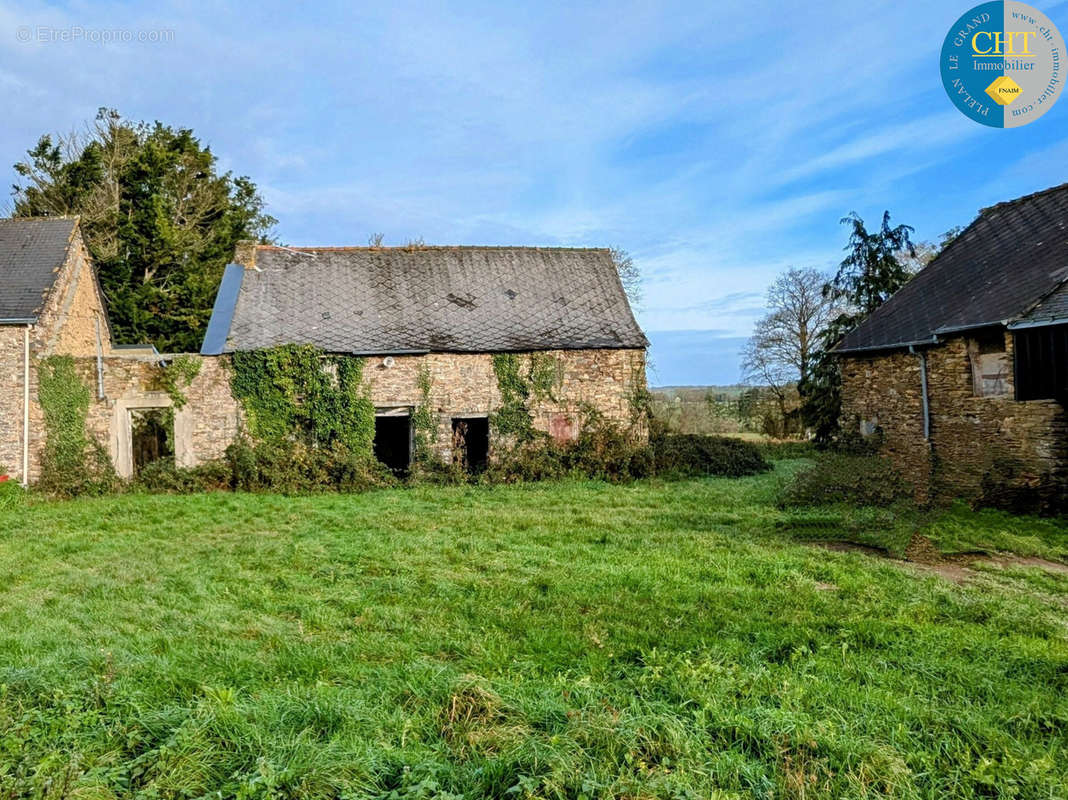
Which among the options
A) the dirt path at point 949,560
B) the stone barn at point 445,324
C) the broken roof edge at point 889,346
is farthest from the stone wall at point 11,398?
the broken roof edge at point 889,346

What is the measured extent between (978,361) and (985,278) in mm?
2425

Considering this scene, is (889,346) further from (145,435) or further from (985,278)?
(145,435)

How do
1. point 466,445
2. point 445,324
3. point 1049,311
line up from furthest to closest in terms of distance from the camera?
point 445,324 → point 466,445 → point 1049,311

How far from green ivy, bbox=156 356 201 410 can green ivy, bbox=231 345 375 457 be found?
35.2 inches

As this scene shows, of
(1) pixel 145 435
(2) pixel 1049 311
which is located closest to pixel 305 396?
(1) pixel 145 435

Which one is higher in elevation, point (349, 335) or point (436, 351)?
point (349, 335)

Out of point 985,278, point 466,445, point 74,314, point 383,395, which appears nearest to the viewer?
point 985,278

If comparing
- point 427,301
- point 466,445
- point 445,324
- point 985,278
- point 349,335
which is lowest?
point 466,445

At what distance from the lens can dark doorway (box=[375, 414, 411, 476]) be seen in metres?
19.2

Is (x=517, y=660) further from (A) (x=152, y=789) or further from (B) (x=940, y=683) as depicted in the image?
(B) (x=940, y=683)

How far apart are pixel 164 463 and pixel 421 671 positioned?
1262 cm

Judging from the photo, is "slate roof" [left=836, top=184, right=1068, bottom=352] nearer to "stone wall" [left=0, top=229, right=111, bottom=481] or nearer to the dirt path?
the dirt path

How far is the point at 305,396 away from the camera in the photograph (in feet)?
50.5

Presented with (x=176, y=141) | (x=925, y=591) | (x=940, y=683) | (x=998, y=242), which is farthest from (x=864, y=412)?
(x=176, y=141)
